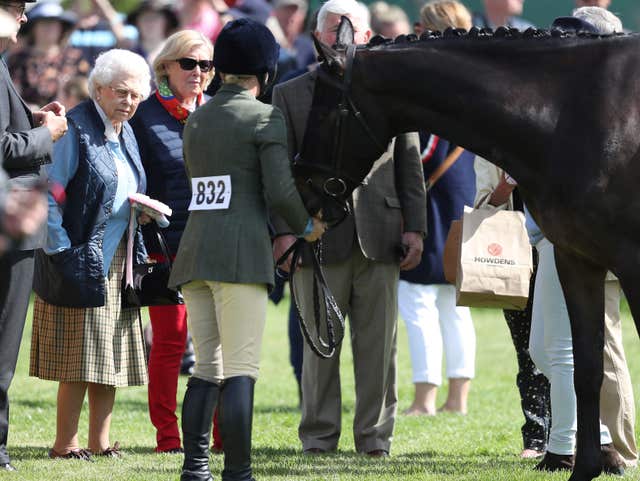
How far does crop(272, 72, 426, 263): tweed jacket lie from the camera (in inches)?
269

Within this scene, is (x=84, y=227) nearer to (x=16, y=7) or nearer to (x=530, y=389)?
(x=16, y=7)

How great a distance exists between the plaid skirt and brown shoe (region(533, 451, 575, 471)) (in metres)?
2.21

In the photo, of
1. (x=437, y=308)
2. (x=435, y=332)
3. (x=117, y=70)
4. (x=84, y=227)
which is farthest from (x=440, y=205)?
(x=84, y=227)

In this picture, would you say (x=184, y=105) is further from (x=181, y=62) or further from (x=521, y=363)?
(x=521, y=363)

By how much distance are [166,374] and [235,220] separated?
196cm

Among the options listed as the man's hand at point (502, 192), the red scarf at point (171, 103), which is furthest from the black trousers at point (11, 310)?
the man's hand at point (502, 192)

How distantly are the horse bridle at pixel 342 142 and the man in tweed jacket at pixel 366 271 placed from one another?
1.14 metres

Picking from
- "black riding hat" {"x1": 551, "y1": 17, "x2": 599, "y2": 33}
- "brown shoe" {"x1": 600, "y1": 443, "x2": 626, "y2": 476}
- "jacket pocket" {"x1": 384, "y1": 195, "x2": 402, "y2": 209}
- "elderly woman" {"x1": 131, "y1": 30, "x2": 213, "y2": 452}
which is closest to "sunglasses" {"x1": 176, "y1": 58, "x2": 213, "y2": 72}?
"elderly woman" {"x1": 131, "y1": 30, "x2": 213, "y2": 452}

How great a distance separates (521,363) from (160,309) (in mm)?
2100

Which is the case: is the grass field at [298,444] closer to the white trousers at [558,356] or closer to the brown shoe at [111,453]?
the brown shoe at [111,453]

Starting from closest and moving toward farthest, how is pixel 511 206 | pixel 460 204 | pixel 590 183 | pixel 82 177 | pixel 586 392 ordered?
pixel 590 183 < pixel 586 392 < pixel 82 177 < pixel 511 206 < pixel 460 204

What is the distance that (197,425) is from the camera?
5559 millimetres

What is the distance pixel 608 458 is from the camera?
6234 millimetres

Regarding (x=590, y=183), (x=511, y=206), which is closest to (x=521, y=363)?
(x=511, y=206)
